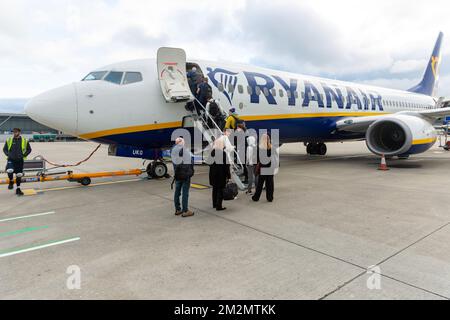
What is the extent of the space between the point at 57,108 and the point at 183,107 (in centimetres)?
320

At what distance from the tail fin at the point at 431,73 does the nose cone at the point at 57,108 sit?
933 inches

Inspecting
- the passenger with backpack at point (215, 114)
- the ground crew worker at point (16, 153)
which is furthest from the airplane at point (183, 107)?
the ground crew worker at point (16, 153)

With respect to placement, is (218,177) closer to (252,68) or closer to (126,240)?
(126,240)

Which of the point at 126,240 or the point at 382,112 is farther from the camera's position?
the point at 382,112

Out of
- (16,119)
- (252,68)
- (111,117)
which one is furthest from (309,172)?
(16,119)

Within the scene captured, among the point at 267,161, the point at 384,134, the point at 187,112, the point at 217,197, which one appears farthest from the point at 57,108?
the point at 384,134

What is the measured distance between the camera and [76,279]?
2.96 metres

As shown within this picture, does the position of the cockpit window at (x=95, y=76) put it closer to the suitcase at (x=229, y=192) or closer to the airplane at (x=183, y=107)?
the airplane at (x=183, y=107)

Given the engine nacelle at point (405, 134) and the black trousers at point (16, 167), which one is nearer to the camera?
the black trousers at point (16, 167)

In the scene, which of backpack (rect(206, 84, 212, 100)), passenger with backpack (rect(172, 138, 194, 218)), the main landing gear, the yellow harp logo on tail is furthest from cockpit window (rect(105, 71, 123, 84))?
the yellow harp logo on tail

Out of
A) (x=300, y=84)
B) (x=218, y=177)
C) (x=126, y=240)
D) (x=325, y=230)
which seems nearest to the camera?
(x=126, y=240)

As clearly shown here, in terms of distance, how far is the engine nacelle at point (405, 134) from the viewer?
1082 cm

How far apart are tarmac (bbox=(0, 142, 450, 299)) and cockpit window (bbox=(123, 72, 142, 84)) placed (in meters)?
3.20
